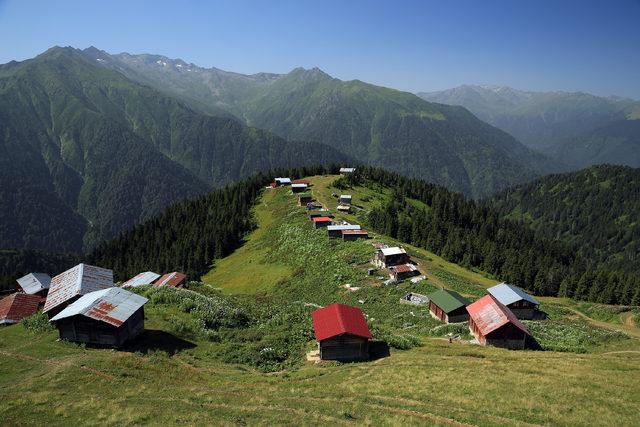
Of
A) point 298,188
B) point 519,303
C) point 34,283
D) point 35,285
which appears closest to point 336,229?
point 519,303

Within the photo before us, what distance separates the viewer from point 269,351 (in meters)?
46.4

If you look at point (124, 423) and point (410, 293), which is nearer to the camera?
point (124, 423)

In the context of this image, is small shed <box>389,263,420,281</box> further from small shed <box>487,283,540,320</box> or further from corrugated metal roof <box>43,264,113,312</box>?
corrugated metal roof <box>43,264,113,312</box>

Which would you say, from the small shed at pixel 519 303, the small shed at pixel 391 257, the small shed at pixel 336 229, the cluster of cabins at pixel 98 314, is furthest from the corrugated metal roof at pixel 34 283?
the small shed at pixel 519 303

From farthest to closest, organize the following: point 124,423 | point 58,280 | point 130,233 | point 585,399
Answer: point 130,233 < point 58,280 < point 585,399 < point 124,423

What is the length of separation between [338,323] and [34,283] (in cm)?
9860

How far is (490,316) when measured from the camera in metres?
53.0

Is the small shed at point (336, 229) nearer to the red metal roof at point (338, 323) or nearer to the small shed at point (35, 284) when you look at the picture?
the red metal roof at point (338, 323)

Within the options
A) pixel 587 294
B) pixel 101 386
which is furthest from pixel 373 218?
pixel 101 386

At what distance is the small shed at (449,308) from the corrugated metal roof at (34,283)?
95632 millimetres

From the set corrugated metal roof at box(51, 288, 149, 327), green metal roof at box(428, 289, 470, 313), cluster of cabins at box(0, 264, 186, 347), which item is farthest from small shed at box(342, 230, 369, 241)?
corrugated metal roof at box(51, 288, 149, 327)

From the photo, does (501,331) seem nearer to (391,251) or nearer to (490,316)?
(490,316)

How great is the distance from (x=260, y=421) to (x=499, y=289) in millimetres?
53551

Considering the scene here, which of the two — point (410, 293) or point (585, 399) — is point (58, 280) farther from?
point (585, 399)
